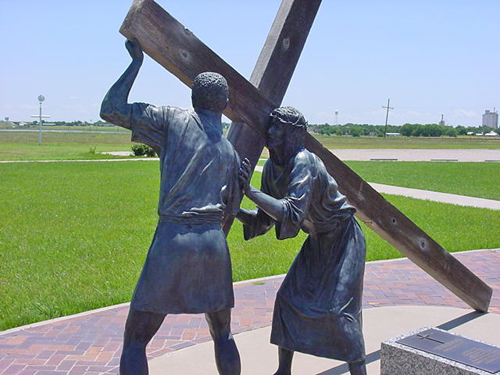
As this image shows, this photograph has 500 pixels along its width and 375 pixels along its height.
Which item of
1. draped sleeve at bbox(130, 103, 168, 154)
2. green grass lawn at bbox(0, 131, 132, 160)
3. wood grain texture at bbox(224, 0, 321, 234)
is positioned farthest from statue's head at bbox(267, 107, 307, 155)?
green grass lawn at bbox(0, 131, 132, 160)

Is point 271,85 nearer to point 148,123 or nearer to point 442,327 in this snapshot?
point 148,123

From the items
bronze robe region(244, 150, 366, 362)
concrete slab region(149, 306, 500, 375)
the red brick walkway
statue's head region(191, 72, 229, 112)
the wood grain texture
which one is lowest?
the red brick walkway

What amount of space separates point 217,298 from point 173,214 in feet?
1.70

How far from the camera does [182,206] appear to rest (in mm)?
3074

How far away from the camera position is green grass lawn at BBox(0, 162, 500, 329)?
6.68 meters

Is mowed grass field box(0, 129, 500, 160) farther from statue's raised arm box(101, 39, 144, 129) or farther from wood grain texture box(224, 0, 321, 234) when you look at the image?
statue's raised arm box(101, 39, 144, 129)

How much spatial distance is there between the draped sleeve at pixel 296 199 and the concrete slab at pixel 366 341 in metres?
1.70

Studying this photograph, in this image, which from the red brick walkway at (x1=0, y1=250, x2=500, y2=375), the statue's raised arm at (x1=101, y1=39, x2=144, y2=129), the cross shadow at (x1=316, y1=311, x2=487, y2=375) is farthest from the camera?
the red brick walkway at (x1=0, y1=250, x2=500, y2=375)

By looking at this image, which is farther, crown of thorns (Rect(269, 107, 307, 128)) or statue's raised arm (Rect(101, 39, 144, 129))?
crown of thorns (Rect(269, 107, 307, 128))

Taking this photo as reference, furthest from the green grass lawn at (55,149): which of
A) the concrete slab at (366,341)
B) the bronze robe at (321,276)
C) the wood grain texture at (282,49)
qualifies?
the bronze robe at (321,276)

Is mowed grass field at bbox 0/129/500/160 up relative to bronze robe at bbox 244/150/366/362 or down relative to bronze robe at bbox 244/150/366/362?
down

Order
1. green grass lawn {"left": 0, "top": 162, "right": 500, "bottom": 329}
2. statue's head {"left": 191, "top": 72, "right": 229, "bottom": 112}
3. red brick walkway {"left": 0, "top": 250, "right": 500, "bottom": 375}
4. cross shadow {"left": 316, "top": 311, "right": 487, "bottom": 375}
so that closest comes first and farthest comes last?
1. statue's head {"left": 191, "top": 72, "right": 229, "bottom": 112}
2. cross shadow {"left": 316, "top": 311, "right": 487, "bottom": 375}
3. red brick walkway {"left": 0, "top": 250, "right": 500, "bottom": 375}
4. green grass lawn {"left": 0, "top": 162, "right": 500, "bottom": 329}

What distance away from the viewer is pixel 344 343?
12.0ft

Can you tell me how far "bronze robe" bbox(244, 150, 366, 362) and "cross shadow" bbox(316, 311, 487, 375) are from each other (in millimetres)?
987
